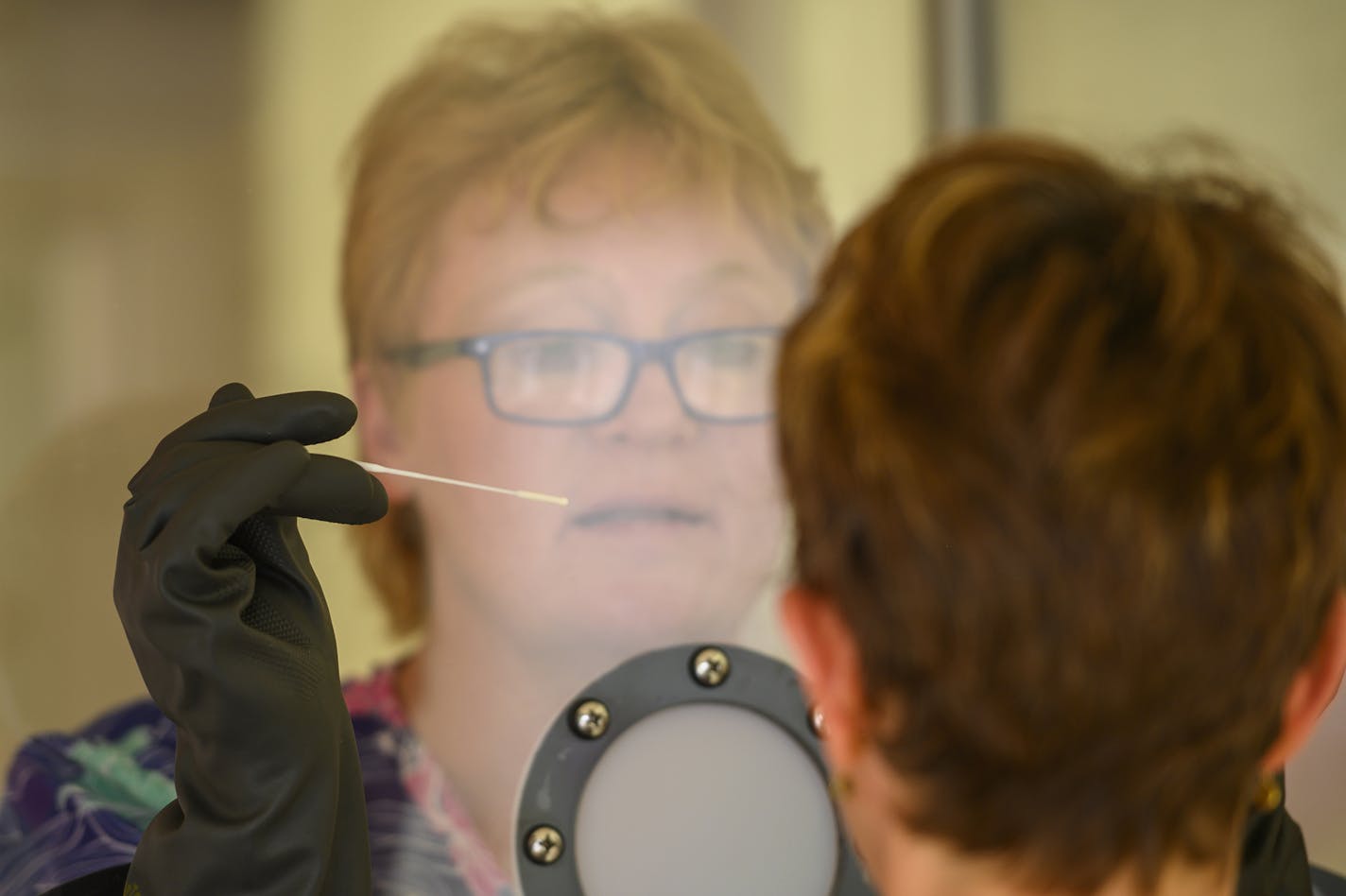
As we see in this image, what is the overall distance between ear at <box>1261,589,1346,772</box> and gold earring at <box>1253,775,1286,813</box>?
271 millimetres

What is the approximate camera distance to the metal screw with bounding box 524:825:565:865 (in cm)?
117

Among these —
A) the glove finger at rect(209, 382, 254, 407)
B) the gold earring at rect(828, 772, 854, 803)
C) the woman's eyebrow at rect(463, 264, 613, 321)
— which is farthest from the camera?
the woman's eyebrow at rect(463, 264, 613, 321)

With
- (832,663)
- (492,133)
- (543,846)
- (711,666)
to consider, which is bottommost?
(543,846)

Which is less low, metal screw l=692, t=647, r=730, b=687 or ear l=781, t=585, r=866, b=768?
ear l=781, t=585, r=866, b=768

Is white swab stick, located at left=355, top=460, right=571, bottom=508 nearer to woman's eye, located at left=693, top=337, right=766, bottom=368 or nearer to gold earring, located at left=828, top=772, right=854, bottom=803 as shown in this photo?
woman's eye, located at left=693, top=337, right=766, bottom=368

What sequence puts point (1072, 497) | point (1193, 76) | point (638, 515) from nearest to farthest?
point (1072, 497) → point (638, 515) → point (1193, 76)

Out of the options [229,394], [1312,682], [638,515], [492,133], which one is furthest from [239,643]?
[1312,682]

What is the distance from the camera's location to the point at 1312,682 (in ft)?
2.23

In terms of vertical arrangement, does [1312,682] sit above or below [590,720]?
above

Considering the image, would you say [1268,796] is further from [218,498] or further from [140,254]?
[140,254]

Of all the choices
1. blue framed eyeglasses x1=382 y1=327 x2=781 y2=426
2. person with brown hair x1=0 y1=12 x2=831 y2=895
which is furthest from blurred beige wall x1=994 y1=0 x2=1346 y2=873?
blue framed eyeglasses x1=382 y1=327 x2=781 y2=426

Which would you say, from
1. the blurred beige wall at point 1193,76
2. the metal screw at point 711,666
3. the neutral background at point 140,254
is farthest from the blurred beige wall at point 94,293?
the blurred beige wall at point 1193,76

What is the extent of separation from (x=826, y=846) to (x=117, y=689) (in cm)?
68

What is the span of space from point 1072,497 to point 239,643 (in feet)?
1.93
